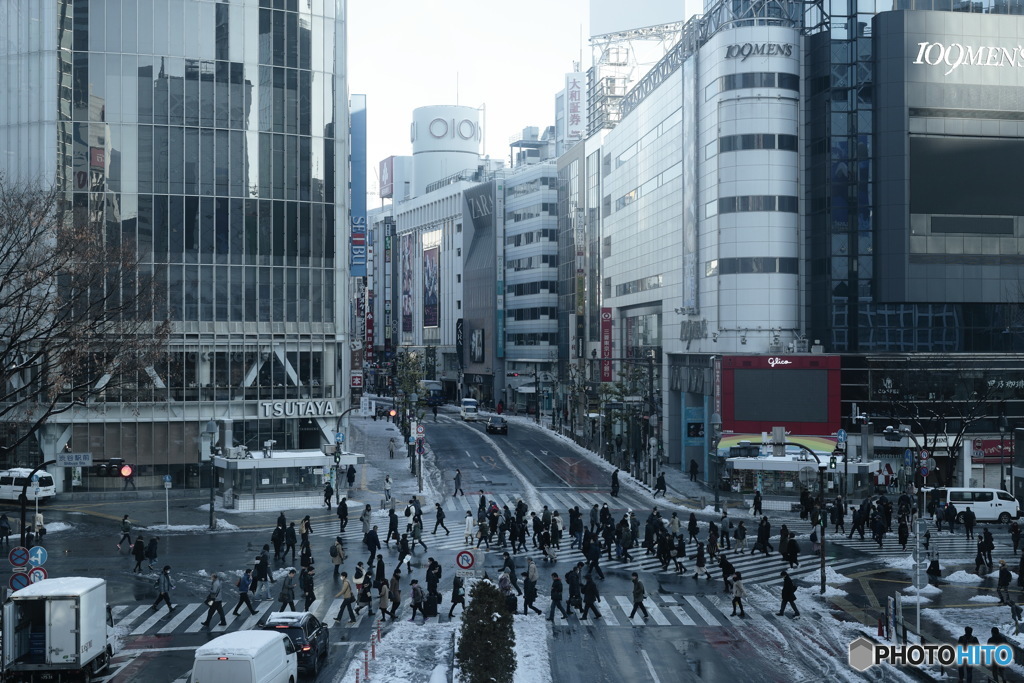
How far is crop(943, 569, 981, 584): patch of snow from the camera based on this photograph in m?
38.4

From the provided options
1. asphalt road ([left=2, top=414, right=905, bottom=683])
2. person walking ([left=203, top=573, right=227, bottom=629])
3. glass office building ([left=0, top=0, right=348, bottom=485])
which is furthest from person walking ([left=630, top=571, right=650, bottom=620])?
glass office building ([left=0, top=0, right=348, bottom=485])

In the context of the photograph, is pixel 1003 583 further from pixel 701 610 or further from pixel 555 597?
pixel 555 597

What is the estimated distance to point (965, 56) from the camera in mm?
67625

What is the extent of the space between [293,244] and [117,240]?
35.8 ft

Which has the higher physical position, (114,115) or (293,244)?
(114,115)

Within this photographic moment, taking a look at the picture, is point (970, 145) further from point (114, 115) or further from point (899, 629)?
point (114, 115)

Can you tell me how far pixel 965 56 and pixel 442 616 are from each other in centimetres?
5366

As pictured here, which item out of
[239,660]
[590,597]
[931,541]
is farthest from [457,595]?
[931,541]

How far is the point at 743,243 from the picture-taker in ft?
226

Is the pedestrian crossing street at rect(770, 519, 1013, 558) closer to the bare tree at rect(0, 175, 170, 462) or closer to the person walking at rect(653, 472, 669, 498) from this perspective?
the person walking at rect(653, 472, 669, 498)

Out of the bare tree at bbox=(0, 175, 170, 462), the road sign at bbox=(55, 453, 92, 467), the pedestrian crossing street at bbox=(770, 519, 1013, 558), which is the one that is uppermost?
the bare tree at bbox=(0, 175, 170, 462)

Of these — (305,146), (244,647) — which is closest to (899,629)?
(244,647)

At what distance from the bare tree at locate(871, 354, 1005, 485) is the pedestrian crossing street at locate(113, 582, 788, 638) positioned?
3506 cm

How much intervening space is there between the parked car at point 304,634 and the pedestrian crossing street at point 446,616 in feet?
11.9
